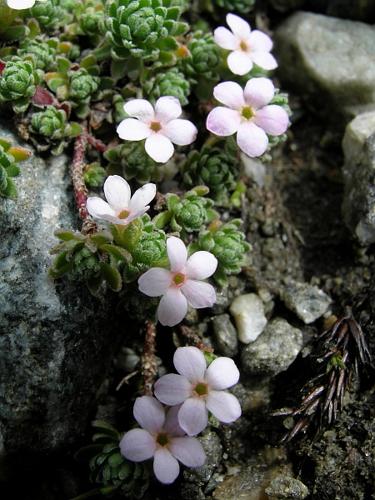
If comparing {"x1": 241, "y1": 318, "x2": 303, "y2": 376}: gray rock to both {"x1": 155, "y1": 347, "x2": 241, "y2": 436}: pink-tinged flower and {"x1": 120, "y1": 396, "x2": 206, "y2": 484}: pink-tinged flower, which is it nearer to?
{"x1": 155, "y1": 347, "x2": 241, "y2": 436}: pink-tinged flower

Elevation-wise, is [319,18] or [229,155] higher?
[319,18]

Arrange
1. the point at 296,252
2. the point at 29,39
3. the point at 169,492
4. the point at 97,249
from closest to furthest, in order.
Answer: the point at 97,249, the point at 169,492, the point at 29,39, the point at 296,252

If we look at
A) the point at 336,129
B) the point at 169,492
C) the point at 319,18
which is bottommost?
the point at 169,492

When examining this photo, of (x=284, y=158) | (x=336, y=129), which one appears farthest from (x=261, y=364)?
(x=336, y=129)

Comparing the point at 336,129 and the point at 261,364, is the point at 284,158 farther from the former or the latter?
the point at 261,364

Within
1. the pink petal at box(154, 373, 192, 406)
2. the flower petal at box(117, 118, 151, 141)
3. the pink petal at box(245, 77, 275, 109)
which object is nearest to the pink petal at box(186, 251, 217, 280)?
the pink petal at box(154, 373, 192, 406)

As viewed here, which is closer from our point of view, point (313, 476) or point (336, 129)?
point (313, 476)

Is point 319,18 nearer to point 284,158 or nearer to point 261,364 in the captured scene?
Result: point 284,158

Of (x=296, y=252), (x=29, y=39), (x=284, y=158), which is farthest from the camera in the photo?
(x=284, y=158)
